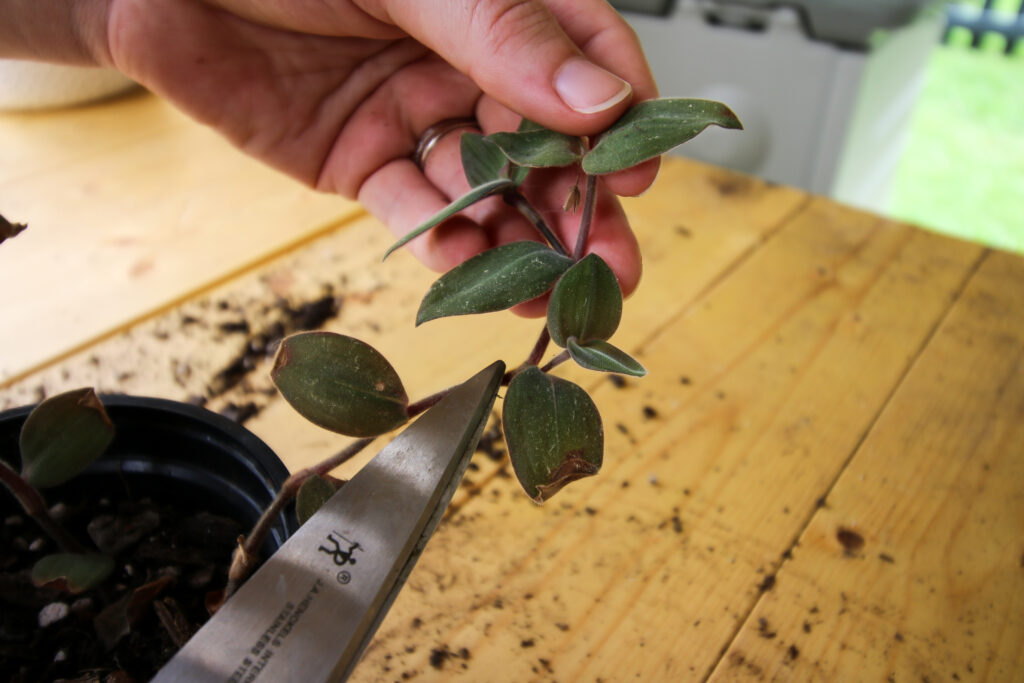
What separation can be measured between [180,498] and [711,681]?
1.08ft

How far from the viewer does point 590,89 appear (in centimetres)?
45

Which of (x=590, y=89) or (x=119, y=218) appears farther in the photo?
(x=119, y=218)

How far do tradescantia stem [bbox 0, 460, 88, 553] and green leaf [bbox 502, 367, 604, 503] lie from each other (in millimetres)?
215

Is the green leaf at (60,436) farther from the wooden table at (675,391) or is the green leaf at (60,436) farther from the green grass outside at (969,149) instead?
the green grass outside at (969,149)

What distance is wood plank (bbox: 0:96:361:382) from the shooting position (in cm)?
74

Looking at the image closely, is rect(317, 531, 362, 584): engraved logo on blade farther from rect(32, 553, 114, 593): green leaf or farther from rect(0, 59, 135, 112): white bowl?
rect(0, 59, 135, 112): white bowl

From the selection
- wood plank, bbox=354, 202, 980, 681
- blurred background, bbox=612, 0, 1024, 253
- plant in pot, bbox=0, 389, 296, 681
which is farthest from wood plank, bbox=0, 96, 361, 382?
blurred background, bbox=612, 0, 1024, 253

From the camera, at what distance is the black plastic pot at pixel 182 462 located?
0.40 m

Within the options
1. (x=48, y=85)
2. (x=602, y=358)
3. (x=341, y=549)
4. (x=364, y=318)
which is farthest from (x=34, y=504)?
(x=48, y=85)

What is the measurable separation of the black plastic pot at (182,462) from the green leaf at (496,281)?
4.3 inches

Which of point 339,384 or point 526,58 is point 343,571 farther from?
point 526,58

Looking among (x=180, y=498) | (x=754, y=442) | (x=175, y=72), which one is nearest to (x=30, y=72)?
(x=175, y=72)

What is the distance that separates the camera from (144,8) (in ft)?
2.13

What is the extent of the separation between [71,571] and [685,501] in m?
0.40
